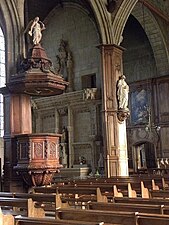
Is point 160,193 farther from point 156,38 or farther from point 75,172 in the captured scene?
point 156,38

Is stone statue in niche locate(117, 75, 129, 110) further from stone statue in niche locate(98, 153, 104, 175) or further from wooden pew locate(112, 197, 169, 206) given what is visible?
wooden pew locate(112, 197, 169, 206)

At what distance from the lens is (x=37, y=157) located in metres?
9.20

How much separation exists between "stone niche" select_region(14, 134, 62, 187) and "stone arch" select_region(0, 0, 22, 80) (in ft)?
9.14

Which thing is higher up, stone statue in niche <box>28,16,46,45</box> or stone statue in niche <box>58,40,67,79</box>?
stone statue in niche <box>58,40,67,79</box>

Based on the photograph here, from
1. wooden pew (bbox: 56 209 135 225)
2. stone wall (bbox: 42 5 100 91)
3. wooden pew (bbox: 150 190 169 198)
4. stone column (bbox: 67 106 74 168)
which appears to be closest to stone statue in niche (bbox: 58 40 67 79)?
stone wall (bbox: 42 5 100 91)

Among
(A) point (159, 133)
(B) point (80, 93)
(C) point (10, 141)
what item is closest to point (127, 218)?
(C) point (10, 141)

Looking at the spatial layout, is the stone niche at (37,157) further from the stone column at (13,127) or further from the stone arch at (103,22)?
the stone arch at (103,22)

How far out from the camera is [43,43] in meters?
20.7

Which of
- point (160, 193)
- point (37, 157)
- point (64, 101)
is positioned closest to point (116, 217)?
point (160, 193)

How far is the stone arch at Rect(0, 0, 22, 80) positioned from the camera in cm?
1109

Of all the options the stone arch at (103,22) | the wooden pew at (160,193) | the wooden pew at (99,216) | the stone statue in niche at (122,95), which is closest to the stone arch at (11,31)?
the stone arch at (103,22)

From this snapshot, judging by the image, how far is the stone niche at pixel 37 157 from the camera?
914 centimetres

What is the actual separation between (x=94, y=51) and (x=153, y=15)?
12.4ft

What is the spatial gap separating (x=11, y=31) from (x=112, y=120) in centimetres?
540
